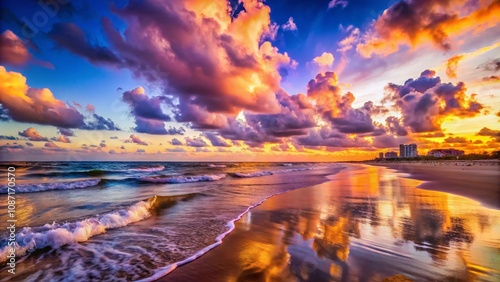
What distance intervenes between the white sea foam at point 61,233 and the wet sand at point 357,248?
415 centimetres

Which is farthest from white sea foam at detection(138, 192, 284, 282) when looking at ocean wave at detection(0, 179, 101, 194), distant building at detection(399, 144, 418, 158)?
distant building at detection(399, 144, 418, 158)

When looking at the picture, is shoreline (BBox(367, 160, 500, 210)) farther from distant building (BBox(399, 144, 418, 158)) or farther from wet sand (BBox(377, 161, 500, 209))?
distant building (BBox(399, 144, 418, 158))

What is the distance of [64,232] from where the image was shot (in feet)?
22.7

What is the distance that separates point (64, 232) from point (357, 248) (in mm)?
8068

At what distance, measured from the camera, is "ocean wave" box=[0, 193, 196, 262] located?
6.26 metres

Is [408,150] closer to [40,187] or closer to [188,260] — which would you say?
[40,187]

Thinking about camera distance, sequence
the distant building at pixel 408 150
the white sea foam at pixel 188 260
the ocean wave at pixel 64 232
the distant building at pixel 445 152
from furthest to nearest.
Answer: the distant building at pixel 408 150, the distant building at pixel 445 152, the ocean wave at pixel 64 232, the white sea foam at pixel 188 260

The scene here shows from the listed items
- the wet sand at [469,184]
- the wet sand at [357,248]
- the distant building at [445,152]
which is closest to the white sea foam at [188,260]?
the wet sand at [357,248]

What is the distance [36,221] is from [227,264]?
843 cm

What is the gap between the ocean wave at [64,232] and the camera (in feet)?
20.5

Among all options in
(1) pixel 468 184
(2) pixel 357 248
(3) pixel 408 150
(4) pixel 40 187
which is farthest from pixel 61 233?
(3) pixel 408 150

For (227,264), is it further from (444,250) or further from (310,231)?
(444,250)

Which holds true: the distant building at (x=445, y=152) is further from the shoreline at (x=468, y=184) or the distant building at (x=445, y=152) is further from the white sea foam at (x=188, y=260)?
the white sea foam at (x=188, y=260)

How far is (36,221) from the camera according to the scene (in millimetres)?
8906
